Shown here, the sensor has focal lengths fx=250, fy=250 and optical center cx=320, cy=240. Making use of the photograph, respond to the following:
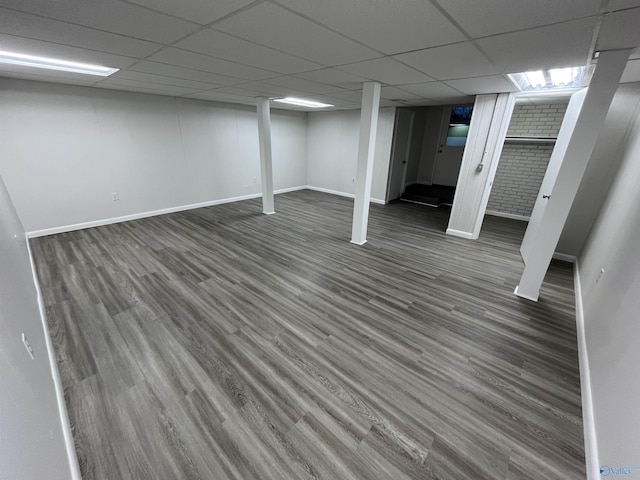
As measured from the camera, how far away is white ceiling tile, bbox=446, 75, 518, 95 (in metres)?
3.00

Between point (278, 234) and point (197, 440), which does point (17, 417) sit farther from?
point (278, 234)

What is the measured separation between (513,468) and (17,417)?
2297mm

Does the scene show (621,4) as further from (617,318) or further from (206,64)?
(206,64)

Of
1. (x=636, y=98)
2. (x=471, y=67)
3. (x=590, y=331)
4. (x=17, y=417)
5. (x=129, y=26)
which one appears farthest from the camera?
(x=636, y=98)

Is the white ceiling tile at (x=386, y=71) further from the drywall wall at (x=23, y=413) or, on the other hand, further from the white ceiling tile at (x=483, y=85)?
the drywall wall at (x=23, y=413)

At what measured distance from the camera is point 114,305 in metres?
2.62

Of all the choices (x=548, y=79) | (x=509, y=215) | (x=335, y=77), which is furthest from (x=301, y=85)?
(x=509, y=215)

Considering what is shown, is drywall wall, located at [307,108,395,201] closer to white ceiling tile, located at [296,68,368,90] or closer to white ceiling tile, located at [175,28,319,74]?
white ceiling tile, located at [296,68,368,90]

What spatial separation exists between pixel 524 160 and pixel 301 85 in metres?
5.41

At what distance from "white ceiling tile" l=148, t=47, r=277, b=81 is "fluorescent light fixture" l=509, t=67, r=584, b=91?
2.95m

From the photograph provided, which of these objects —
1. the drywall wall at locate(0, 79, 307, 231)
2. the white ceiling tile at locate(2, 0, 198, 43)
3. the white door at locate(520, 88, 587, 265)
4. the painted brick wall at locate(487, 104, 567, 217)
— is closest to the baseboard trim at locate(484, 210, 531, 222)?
the painted brick wall at locate(487, 104, 567, 217)

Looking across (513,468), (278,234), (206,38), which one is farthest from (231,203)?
(513,468)

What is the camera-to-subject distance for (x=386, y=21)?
1.62 meters

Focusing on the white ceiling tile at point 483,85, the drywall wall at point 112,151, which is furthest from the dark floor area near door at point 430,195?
the drywall wall at point 112,151
